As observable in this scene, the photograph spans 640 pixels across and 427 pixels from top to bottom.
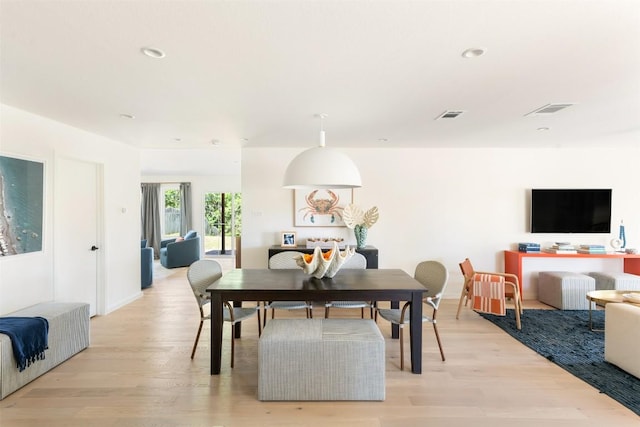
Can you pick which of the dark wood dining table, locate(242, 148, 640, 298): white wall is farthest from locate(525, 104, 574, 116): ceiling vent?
the dark wood dining table

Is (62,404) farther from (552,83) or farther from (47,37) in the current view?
(552,83)

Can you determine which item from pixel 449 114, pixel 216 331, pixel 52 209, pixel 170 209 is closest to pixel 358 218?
pixel 449 114

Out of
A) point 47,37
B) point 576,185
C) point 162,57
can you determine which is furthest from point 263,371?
point 576,185

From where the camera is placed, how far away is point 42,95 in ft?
9.38

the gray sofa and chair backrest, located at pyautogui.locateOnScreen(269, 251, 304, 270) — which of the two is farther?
the gray sofa

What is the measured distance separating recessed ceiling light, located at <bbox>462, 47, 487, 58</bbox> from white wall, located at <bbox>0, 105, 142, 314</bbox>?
3834mm

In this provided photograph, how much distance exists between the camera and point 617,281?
4.53 meters

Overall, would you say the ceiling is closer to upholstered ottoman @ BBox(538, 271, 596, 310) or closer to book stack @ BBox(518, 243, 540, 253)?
book stack @ BBox(518, 243, 540, 253)

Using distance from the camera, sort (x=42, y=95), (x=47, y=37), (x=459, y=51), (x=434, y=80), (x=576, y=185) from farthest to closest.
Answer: (x=576, y=185) < (x=42, y=95) < (x=434, y=80) < (x=459, y=51) < (x=47, y=37)

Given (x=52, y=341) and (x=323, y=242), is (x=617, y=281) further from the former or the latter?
(x=52, y=341)

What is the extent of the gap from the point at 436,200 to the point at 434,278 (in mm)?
2283

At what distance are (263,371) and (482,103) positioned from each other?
2899 millimetres

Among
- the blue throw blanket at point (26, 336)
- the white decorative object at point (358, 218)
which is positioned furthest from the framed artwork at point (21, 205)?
the white decorative object at point (358, 218)

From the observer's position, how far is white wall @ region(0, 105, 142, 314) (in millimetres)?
3158
